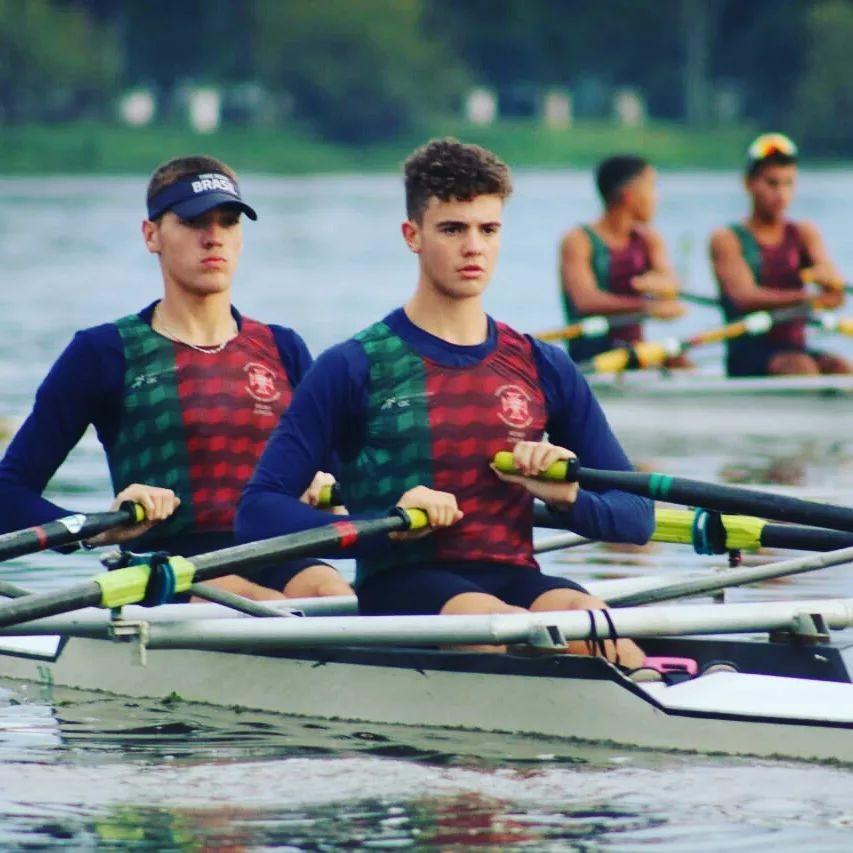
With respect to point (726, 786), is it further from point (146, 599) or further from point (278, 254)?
point (278, 254)

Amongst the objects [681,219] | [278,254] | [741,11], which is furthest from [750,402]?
[741,11]

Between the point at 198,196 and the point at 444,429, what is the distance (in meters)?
1.48

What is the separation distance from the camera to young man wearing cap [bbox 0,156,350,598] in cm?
894

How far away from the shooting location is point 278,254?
4919cm

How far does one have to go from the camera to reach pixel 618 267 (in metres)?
17.0

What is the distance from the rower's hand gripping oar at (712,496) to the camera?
8.09m

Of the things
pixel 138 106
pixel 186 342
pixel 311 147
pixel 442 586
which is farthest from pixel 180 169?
pixel 138 106

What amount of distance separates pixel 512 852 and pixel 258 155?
91.8 metres

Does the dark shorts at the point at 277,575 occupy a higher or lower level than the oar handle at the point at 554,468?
lower

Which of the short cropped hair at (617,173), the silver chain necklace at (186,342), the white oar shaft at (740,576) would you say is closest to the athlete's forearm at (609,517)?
the white oar shaft at (740,576)

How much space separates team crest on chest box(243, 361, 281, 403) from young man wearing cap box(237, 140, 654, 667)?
3.16 feet

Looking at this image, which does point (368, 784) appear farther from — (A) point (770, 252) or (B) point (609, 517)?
(A) point (770, 252)

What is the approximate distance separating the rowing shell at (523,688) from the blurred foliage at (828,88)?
99694 millimetres

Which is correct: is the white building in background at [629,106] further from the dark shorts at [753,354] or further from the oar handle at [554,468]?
the oar handle at [554,468]
